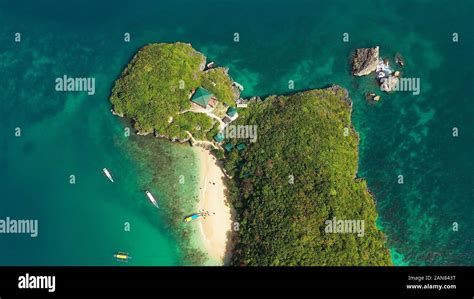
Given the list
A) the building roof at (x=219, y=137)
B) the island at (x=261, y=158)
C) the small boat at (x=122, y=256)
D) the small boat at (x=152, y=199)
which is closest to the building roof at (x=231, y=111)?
the island at (x=261, y=158)

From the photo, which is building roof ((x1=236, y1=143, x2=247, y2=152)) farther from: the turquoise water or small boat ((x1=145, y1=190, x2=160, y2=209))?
small boat ((x1=145, y1=190, x2=160, y2=209))

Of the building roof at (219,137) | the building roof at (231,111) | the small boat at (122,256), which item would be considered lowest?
the small boat at (122,256)

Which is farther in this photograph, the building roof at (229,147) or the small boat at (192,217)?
the building roof at (229,147)

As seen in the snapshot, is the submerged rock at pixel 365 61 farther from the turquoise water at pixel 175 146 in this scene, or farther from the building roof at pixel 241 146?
the building roof at pixel 241 146

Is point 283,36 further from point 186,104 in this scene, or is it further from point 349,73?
point 186,104

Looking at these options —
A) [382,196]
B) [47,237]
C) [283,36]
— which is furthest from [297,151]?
[47,237]

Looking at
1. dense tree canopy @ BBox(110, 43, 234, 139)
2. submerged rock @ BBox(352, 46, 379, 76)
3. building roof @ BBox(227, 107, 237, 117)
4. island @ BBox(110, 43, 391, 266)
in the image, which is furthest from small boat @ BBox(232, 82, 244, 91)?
submerged rock @ BBox(352, 46, 379, 76)
